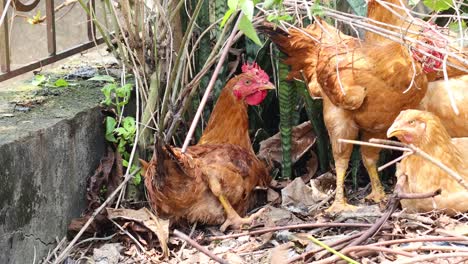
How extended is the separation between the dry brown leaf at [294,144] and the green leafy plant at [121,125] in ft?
2.75

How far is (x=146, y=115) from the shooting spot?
145 inches

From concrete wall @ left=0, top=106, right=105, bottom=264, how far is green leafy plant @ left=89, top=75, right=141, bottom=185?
6 centimetres

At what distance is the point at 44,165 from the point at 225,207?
2.90ft

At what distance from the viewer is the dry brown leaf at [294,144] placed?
4.18m

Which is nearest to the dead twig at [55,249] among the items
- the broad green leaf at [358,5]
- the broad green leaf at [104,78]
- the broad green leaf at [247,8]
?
the broad green leaf at [104,78]

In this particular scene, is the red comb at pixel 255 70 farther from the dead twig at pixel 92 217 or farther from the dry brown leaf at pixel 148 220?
the dry brown leaf at pixel 148 220

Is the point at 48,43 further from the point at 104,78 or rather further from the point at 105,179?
the point at 105,179

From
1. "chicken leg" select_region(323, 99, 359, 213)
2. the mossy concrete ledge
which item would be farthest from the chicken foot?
the mossy concrete ledge

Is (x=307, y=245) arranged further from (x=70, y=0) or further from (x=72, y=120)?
(x=70, y=0)

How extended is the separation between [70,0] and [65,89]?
0.46 meters

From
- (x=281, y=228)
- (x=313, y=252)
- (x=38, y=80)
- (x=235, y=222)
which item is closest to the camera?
(x=313, y=252)

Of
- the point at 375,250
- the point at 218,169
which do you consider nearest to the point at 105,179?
the point at 218,169

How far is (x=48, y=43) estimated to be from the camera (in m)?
3.89

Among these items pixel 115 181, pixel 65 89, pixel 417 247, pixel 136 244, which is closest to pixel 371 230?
pixel 417 247
